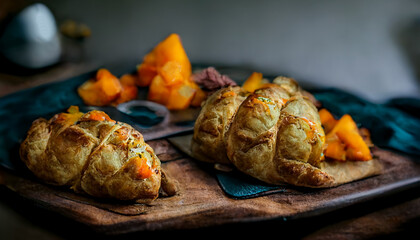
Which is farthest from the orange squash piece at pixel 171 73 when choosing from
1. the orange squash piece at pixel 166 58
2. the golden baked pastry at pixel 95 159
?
the golden baked pastry at pixel 95 159

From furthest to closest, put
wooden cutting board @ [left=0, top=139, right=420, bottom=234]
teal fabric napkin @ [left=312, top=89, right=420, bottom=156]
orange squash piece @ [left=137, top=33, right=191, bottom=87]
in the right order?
orange squash piece @ [left=137, top=33, right=191, bottom=87], teal fabric napkin @ [left=312, top=89, right=420, bottom=156], wooden cutting board @ [left=0, top=139, right=420, bottom=234]

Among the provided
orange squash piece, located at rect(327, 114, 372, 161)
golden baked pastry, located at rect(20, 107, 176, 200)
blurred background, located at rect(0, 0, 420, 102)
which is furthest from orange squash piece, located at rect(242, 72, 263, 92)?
golden baked pastry, located at rect(20, 107, 176, 200)

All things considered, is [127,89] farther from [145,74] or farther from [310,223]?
[310,223]

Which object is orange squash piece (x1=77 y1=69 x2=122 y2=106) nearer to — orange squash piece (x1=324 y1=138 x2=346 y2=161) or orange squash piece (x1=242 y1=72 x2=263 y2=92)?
orange squash piece (x1=242 y1=72 x2=263 y2=92)

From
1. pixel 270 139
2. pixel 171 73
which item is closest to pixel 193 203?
pixel 270 139

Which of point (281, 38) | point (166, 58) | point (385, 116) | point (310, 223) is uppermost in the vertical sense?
point (281, 38)

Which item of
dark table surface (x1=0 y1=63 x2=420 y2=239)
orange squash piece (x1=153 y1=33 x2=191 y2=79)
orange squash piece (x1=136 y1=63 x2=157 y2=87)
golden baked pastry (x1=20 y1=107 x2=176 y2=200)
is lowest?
dark table surface (x1=0 y1=63 x2=420 y2=239)
